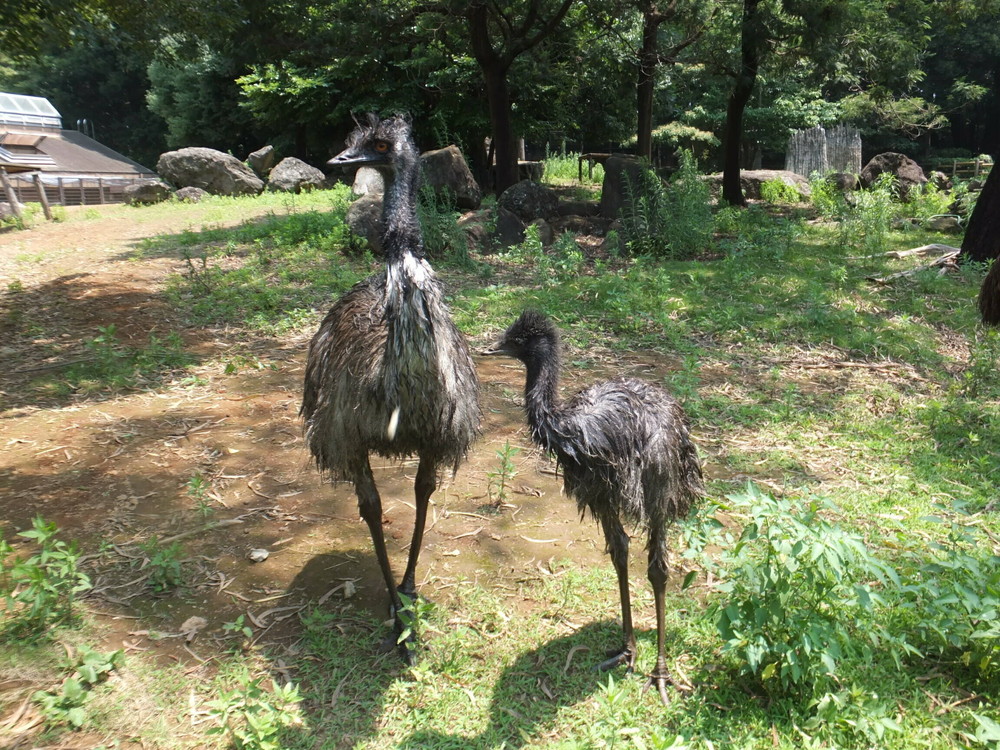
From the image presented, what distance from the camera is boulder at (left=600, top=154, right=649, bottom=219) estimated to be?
12.6 meters

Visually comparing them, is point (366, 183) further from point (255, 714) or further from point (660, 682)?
point (660, 682)

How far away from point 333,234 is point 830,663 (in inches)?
385

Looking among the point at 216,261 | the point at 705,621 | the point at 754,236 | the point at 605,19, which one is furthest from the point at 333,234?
the point at 705,621

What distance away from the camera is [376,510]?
11.9 feet

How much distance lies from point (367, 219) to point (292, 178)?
10.1 metres

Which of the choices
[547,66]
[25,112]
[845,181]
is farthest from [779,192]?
[25,112]

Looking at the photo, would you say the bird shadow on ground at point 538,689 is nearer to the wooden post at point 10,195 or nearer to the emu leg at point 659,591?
the emu leg at point 659,591

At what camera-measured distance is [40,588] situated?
11.0ft

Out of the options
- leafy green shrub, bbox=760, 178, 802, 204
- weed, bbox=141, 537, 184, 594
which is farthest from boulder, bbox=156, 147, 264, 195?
weed, bbox=141, 537, 184, 594

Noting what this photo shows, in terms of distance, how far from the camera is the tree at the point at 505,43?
1312 centimetres

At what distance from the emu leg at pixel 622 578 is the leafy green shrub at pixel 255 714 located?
4.50 feet

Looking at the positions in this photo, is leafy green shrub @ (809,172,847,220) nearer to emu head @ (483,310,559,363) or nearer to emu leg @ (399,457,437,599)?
emu head @ (483,310,559,363)

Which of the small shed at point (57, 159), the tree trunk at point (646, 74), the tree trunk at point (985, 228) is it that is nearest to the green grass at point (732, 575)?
the tree trunk at point (985, 228)

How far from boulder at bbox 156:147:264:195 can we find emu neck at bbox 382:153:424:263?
17959 mm
